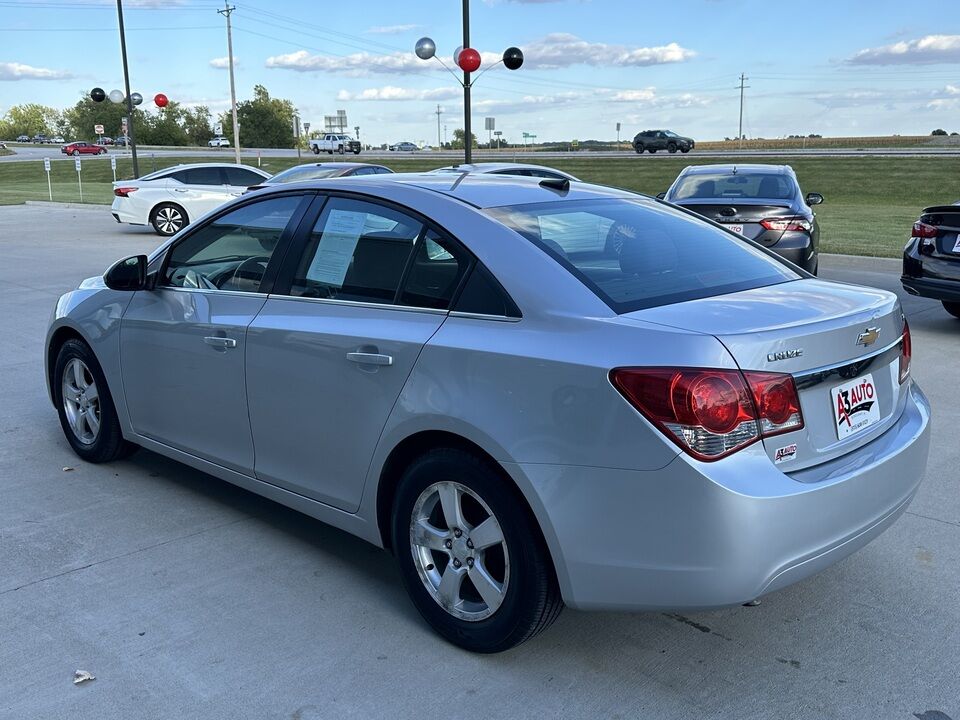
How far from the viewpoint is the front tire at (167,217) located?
19.3 meters

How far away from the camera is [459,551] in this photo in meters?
3.11

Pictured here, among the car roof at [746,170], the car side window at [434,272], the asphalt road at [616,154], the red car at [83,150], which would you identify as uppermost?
the red car at [83,150]

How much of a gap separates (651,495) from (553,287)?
2.49 ft

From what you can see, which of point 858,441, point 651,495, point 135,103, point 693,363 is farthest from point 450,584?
point 135,103

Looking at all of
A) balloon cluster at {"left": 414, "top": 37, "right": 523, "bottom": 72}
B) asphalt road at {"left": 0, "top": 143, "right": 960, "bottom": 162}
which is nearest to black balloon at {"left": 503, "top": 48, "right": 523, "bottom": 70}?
balloon cluster at {"left": 414, "top": 37, "right": 523, "bottom": 72}

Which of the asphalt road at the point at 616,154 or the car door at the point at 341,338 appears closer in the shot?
the car door at the point at 341,338

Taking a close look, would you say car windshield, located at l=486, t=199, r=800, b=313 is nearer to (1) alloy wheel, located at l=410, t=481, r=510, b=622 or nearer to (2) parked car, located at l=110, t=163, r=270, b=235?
(1) alloy wheel, located at l=410, t=481, r=510, b=622

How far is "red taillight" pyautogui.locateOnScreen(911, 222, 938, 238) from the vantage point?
843cm

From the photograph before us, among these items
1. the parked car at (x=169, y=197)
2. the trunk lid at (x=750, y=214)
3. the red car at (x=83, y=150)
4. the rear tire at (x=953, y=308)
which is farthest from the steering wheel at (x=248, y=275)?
the red car at (x=83, y=150)

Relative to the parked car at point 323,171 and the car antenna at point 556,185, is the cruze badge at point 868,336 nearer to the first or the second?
the car antenna at point 556,185

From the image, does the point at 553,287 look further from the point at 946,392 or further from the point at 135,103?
the point at 135,103

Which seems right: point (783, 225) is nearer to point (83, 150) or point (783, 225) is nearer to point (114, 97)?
point (114, 97)

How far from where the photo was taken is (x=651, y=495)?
2594mm

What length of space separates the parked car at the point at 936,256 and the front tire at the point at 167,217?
15.1 metres
